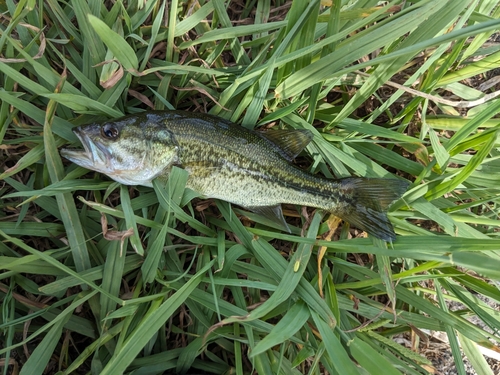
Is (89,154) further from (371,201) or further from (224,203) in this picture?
(371,201)

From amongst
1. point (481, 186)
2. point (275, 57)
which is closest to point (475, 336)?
point (481, 186)

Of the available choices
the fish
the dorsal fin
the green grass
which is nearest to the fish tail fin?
the fish

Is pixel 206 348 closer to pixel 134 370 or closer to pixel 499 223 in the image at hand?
pixel 134 370

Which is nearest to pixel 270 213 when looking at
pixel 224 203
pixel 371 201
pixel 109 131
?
pixel 224 203

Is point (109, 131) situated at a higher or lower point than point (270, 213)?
higher

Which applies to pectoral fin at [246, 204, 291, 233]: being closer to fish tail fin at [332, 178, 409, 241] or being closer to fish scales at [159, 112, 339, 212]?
fish scales at [159, 112, 339, 212]

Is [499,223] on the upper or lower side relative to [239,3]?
Answer: lower
